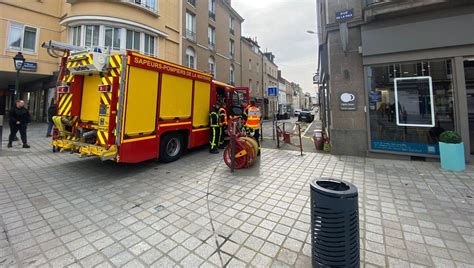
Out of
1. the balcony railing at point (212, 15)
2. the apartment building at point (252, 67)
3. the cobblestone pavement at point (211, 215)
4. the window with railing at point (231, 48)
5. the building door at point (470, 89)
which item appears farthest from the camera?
the apartment building at point (252, 67)

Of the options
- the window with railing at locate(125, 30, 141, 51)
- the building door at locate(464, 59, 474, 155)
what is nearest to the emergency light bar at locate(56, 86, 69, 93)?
the window with railing at locate(125, 30, 141, 51)

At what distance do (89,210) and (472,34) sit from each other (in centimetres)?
1040

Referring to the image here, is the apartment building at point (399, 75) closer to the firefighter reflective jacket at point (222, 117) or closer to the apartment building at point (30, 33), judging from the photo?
the firefighter reflective jacket at point (222, 117)

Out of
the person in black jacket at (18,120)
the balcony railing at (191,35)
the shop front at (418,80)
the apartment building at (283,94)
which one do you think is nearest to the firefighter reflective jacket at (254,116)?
the shop front at (418,80)

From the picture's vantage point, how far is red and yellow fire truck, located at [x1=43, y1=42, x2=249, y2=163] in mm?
4938

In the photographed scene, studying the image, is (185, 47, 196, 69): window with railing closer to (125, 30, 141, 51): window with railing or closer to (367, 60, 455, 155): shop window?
(125, 30, 141, 51): window with railing

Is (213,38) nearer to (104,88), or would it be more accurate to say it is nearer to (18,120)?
(18,120)

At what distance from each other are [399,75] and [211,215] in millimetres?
7572

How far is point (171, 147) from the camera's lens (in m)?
6.95

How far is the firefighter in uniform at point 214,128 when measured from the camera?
7.86m

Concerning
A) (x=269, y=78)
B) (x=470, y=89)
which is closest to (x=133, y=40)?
(x=470, y=89)

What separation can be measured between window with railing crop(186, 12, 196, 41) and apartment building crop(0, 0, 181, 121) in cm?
240

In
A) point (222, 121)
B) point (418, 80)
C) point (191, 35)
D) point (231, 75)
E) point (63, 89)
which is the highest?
point (191, 35)

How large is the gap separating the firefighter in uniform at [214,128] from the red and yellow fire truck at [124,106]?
0.73m
